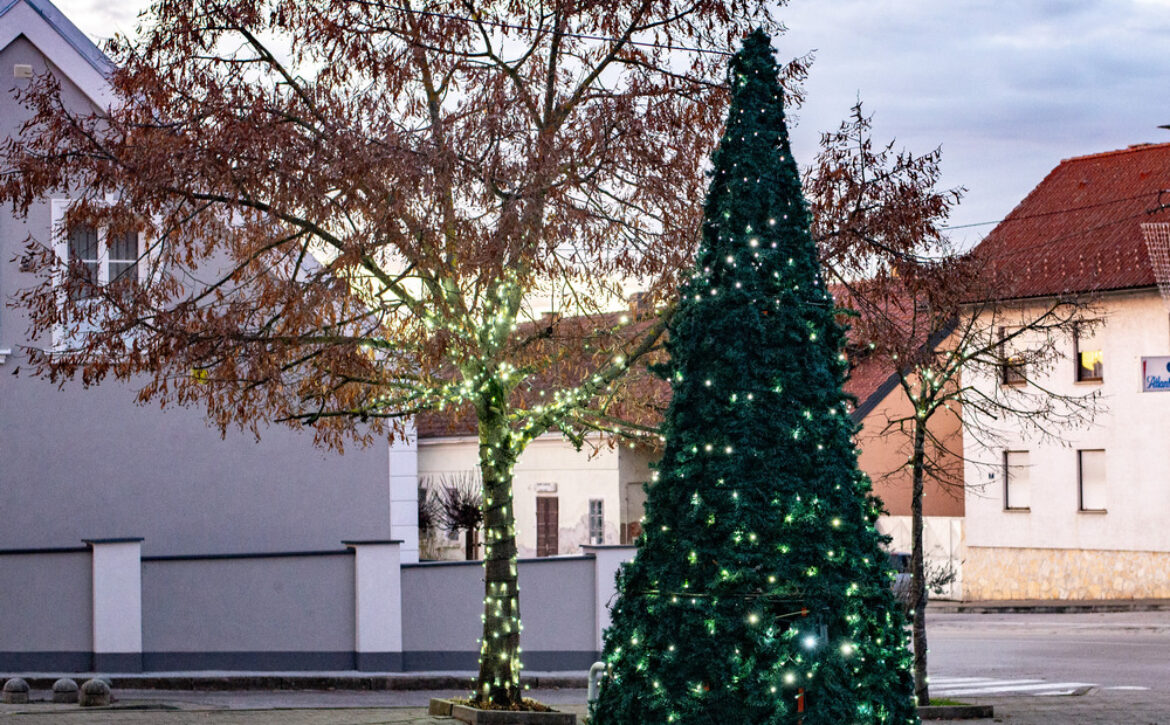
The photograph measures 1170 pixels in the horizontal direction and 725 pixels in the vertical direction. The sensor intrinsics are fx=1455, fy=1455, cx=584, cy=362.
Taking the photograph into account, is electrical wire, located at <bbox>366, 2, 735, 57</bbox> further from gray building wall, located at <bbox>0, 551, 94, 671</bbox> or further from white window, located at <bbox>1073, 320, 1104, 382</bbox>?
white window, located at <bbox>1073, 320, 1104, 382</bbox>

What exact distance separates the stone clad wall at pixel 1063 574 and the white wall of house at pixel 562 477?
10.2 metres

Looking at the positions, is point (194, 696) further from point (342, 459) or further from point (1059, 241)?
point (1059, 241)

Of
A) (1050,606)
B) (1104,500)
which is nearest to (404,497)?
(1050,606)

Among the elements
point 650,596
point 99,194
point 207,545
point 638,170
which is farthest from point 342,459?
point 650,596

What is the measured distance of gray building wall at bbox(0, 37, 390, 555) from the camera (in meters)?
17.1

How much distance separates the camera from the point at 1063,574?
34562 millimetres

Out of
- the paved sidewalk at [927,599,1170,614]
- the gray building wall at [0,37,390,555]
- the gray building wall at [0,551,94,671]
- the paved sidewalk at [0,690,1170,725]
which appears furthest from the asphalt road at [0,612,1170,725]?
the gray building wall at [0,37,390,555]

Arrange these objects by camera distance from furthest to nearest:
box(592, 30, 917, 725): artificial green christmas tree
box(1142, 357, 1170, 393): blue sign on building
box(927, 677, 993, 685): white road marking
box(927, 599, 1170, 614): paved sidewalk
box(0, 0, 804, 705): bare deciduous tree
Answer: box(927, 599, 1170, 614): paved sidewalk
box(1142, 357, 1170, 393): blue sign on building
box(927, 677, 993, 685): white road marking
box(0, 0, 804, 705): bare deciduous tree
box(592, 30, 917, 725): artificial green christmas tree

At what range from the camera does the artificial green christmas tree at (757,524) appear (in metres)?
7.83

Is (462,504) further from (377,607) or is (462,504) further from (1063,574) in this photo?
(377,607)

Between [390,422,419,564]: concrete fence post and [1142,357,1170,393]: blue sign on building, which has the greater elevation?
[1142,357,1170,393]: blue sign on building

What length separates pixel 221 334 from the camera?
11727mm

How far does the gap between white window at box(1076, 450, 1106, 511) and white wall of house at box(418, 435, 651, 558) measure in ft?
36.4

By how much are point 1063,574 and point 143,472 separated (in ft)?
79.0
